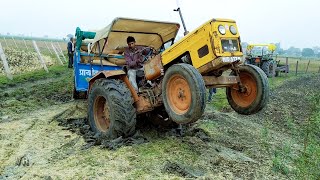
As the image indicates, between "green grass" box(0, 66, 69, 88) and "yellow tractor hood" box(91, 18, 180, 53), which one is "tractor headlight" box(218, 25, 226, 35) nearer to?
"yellow tractor hood" box(91, 18, 180, 53)

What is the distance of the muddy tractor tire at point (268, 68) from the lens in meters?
23.5

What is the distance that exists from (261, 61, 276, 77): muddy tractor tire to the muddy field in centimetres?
1481

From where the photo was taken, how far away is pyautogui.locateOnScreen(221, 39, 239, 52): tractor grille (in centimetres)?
545

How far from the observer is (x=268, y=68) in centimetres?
2366

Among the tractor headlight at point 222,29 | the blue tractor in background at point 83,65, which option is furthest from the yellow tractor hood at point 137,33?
the tractor headlight at point 222,29

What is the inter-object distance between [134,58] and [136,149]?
1769mm

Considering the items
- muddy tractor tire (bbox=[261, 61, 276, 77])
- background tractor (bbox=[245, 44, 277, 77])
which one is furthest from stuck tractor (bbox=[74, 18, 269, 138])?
background tractor (bbox=[245, 44, 277, 77])

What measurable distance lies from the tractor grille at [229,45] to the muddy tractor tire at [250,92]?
614 mm

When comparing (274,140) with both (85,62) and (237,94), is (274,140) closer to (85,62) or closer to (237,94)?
(237,94)

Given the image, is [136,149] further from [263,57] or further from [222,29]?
[263,57]

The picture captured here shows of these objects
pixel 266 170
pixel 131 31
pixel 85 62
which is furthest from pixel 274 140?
pixel 85 62

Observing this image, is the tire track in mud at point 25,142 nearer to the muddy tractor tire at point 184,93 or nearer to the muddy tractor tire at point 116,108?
the muddy tractor tire at point 116,108

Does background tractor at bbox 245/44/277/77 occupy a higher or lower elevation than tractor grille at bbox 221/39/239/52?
lower

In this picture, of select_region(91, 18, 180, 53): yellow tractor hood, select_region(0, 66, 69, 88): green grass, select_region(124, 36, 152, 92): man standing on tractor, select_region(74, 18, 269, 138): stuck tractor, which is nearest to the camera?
select_region(74, 18, 269, 138): stuck tractor
